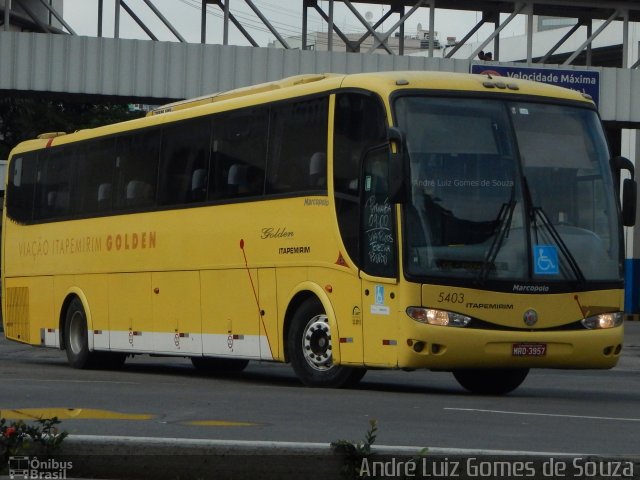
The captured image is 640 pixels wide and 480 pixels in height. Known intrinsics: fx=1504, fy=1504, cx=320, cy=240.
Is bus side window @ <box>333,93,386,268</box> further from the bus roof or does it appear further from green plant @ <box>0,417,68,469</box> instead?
green plant @ <box>0,417,68,469</box>

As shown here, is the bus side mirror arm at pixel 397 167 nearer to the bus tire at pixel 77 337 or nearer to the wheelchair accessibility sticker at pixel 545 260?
the wheelchair accessibility sticker at pixel 545 260

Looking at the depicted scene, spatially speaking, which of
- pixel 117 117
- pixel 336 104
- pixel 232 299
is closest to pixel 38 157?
pixel 232 299

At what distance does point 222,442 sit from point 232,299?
369 inches

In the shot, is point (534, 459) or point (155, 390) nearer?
point (534, 459)

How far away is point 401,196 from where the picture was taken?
14.1 metres

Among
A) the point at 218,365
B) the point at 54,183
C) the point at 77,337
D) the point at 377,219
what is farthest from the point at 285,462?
the point at 54,183

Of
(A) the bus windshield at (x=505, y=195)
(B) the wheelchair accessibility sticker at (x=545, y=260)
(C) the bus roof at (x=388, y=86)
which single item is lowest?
(B) the wheelchair accessibility sticker at (x=545, y=260)

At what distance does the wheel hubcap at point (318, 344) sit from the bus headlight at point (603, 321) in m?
2.59

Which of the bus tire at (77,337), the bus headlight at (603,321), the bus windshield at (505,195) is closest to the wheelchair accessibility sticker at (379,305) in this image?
the bus windshield at (505,195)

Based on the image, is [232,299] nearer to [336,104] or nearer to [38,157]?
[336,104]

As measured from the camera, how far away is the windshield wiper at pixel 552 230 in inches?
581

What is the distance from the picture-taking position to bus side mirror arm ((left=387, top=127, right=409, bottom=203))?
14.1 metres

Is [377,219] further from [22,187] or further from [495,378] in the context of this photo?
[22,187]

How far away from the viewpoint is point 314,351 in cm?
1563
